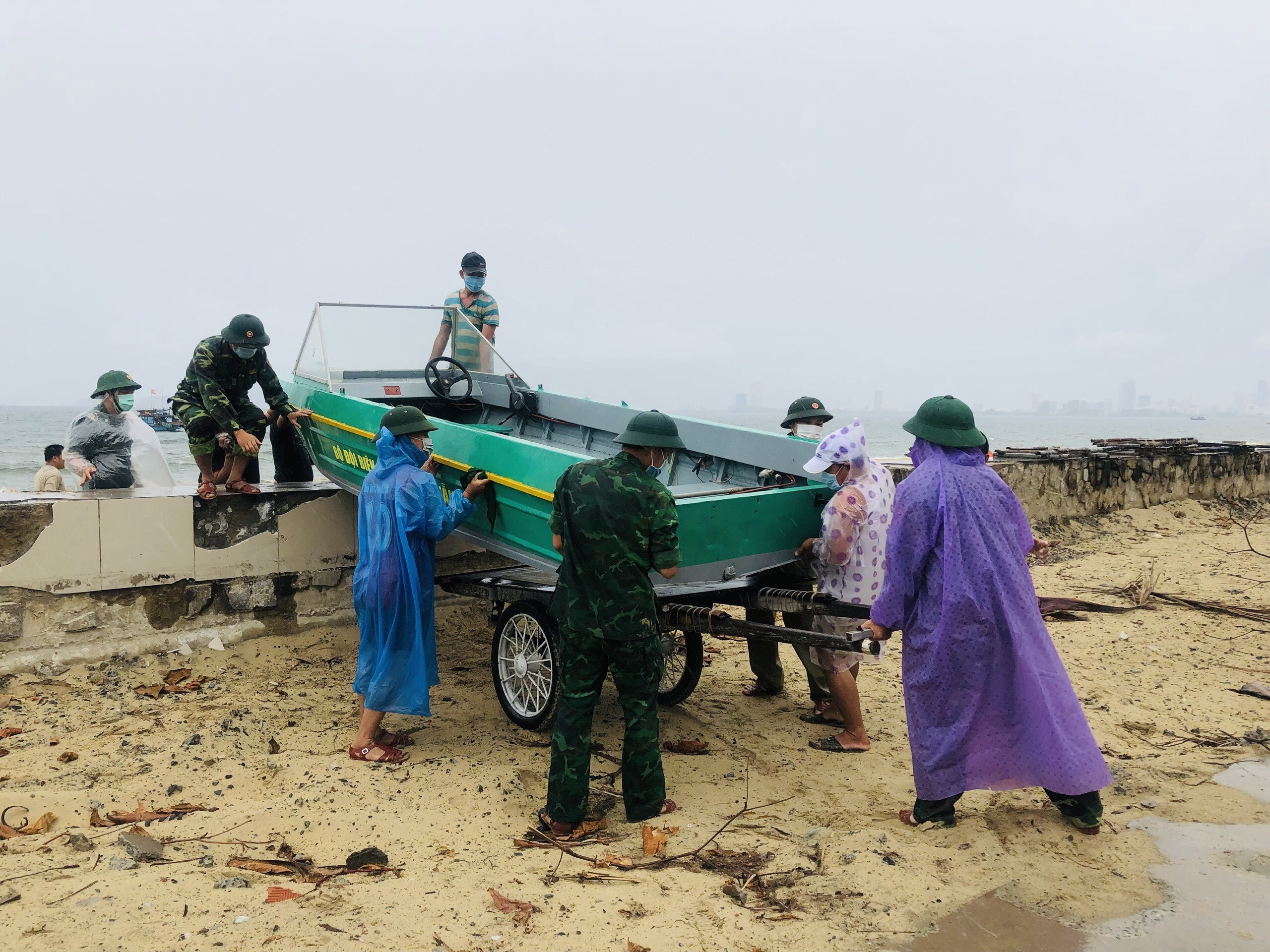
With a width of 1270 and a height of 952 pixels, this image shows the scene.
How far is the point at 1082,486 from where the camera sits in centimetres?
1174

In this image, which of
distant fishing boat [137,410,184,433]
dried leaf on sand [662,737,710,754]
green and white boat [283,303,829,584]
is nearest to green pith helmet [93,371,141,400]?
green and white boat [283,303,829,584]

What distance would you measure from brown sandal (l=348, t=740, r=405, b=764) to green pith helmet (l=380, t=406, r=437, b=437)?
159 cm

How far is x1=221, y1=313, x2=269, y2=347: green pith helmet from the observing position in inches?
240

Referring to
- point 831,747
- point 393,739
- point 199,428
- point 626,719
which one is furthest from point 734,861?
point 199,428

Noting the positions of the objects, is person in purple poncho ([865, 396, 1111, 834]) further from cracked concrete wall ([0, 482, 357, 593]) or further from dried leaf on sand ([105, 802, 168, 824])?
cracked concrete wall ([0, 482, 357, 593])

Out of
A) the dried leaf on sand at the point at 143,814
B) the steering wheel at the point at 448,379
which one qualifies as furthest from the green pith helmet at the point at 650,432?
the steering wheel at the point at 448,379

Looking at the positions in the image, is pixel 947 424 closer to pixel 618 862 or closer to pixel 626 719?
pixel 626 719

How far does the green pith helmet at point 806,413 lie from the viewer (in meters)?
5.64

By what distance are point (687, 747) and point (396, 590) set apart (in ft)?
5.60

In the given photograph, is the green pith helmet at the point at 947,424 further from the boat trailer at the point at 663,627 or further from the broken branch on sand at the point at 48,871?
the broken branch on sand at the point at 48,871

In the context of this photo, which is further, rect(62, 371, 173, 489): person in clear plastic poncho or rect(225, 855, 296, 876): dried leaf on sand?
rect(62, 371, 173, 489): person in clear plastic poncho

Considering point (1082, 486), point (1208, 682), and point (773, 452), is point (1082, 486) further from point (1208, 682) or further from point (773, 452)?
point (773, 452)

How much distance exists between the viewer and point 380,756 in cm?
464

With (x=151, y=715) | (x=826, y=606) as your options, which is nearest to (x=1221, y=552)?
(x=826, y=606)
